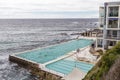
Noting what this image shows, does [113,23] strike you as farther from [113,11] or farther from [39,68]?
[39,68]

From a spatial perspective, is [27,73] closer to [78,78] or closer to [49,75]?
[49,75]

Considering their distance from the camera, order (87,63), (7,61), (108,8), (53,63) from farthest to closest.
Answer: (7,61) < (108,8) < (53,63) < (87,63)

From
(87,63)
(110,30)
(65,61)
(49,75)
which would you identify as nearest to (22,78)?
(49,75)

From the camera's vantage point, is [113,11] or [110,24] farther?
[110,24]

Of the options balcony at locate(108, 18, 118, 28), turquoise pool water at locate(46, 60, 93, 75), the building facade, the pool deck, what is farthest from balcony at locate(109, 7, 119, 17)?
turquoise pool water at locate(46, 60, 93, 75)

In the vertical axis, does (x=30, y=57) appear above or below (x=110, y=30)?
below

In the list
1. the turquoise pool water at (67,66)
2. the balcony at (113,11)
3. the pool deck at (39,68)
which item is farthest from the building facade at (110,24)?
the turquoise pool water at (67,66)

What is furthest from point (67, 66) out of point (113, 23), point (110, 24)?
point (113, 23)

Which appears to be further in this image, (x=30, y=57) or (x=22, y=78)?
(x=30, y=57)

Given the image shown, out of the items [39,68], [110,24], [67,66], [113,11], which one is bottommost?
[39,68]

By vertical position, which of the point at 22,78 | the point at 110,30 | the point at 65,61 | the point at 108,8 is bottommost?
the point at 22,78

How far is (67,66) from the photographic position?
25.0 m

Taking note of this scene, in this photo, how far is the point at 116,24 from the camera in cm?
3114

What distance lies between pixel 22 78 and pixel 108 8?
17.5 m
